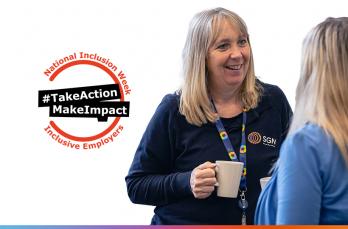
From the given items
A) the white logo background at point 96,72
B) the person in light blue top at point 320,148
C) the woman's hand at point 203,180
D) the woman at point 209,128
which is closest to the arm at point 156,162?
the woman at point 209,128

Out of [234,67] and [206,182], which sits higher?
[234,67]

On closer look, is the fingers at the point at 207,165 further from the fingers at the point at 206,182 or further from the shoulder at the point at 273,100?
the shoulder at the point at 273,100

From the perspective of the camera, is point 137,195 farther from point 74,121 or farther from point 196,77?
point 74,121

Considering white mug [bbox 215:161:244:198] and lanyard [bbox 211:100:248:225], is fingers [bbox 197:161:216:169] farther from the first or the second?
lanyard [bbox 211:100:248:225]

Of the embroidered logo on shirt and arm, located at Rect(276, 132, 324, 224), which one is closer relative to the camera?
arm, located at Rect(276, 132, 324, 224)

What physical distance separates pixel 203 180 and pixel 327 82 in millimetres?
583

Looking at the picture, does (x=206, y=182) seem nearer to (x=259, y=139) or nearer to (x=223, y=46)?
(x=259, y=139)

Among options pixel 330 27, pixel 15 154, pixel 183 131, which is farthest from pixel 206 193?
pixel 15 154

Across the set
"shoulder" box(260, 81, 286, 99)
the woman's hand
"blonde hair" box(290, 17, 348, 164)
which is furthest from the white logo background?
"blonde hair" box(290, 17, 348, 164)

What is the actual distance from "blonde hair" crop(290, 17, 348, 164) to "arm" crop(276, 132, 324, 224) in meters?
0.05

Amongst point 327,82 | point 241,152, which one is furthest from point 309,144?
point 241,152

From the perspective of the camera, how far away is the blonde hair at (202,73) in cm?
188

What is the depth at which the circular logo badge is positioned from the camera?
1.85 meters

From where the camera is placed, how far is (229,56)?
6.16ft
